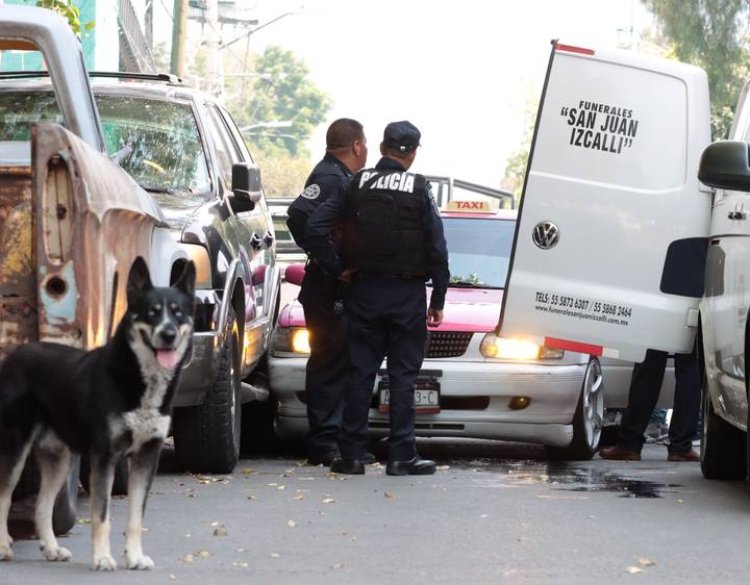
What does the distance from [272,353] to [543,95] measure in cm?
269

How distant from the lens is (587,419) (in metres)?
11.4

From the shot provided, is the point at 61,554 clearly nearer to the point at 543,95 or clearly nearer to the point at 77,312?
the point at 77,312

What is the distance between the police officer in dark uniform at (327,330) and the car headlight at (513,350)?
2.80ft

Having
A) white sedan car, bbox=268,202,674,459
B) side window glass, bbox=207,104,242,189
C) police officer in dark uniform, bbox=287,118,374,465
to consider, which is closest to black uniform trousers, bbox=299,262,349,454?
police officer in dark uniform, bbox=287,118,374,465

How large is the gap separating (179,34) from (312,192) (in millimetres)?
21736

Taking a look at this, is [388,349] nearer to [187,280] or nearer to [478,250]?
[478,250]

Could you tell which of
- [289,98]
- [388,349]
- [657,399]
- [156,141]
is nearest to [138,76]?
[156,141]

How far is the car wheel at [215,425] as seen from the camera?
9867 millimetres

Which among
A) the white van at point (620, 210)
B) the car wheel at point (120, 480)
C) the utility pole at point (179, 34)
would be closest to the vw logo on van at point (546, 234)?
the white van at point (620, 210)

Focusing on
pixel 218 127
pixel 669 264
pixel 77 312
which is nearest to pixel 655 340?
pixel 669 264

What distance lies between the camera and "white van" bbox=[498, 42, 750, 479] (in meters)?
9.70

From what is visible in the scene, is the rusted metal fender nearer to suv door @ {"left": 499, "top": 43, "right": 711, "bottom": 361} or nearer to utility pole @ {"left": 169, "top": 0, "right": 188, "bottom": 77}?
suv door @ {"left": 499, "top": 43, "right": 711, "bottom": 361}

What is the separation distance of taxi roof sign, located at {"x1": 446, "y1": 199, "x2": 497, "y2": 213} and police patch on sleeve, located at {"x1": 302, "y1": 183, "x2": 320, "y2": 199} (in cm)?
224

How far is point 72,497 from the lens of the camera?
7434 mm
